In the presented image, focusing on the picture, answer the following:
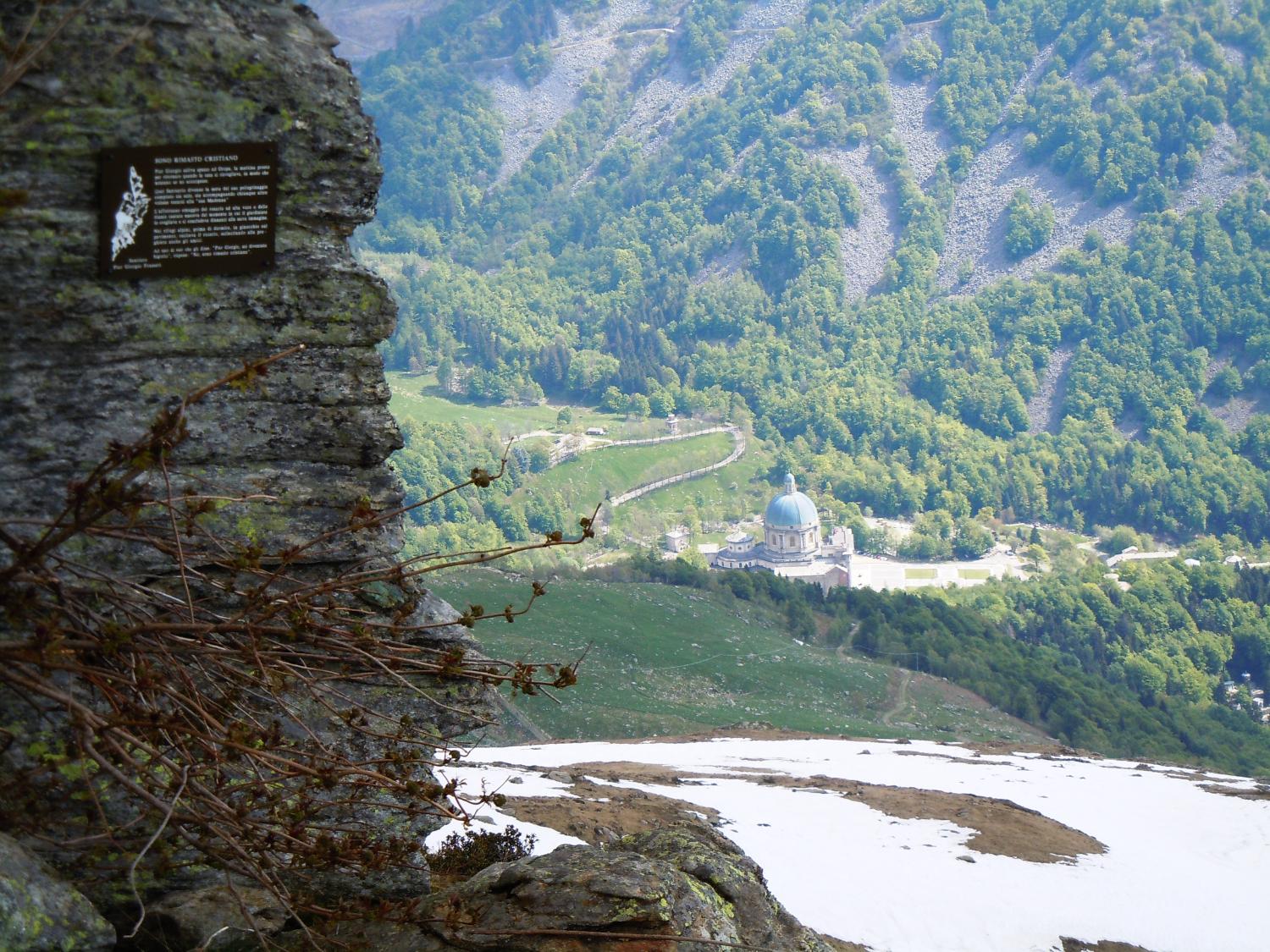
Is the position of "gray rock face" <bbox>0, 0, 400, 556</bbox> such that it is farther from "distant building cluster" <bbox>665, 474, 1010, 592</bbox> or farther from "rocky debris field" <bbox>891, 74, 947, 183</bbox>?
"rocky debris field" <bbox>891, 74, 947, 183</bbox>

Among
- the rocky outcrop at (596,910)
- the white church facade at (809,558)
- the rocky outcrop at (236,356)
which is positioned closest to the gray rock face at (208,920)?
the rocky outcrop at (236,356)

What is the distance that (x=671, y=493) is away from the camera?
116 metres

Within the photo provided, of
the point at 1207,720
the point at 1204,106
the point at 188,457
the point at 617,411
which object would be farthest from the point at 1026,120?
the point at 188,457

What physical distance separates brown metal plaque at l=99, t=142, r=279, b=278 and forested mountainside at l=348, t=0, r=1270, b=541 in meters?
124

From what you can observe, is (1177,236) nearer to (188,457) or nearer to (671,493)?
(671,493)

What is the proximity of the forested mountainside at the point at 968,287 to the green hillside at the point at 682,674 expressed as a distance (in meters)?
83.8

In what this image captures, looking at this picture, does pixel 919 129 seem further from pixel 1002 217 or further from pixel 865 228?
pixel 1002 217

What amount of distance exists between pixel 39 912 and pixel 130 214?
9.47ft

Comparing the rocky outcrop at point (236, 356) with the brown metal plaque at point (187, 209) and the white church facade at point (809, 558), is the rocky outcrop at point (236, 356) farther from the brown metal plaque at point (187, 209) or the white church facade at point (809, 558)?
the white church facade at point (809, 558)

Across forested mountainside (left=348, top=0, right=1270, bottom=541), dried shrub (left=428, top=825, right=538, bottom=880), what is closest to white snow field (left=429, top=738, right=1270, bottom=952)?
dried shrub (left=428, top=825, right=538, bottom=880)

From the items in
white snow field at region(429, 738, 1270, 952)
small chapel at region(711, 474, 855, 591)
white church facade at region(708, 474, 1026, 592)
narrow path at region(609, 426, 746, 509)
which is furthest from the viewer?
narrow path at region(609, 426, 746, 509)

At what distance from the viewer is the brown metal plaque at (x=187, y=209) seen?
19.8ft

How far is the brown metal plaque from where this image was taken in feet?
19.8

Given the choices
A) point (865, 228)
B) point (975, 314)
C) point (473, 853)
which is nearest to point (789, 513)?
point (975, 314)
